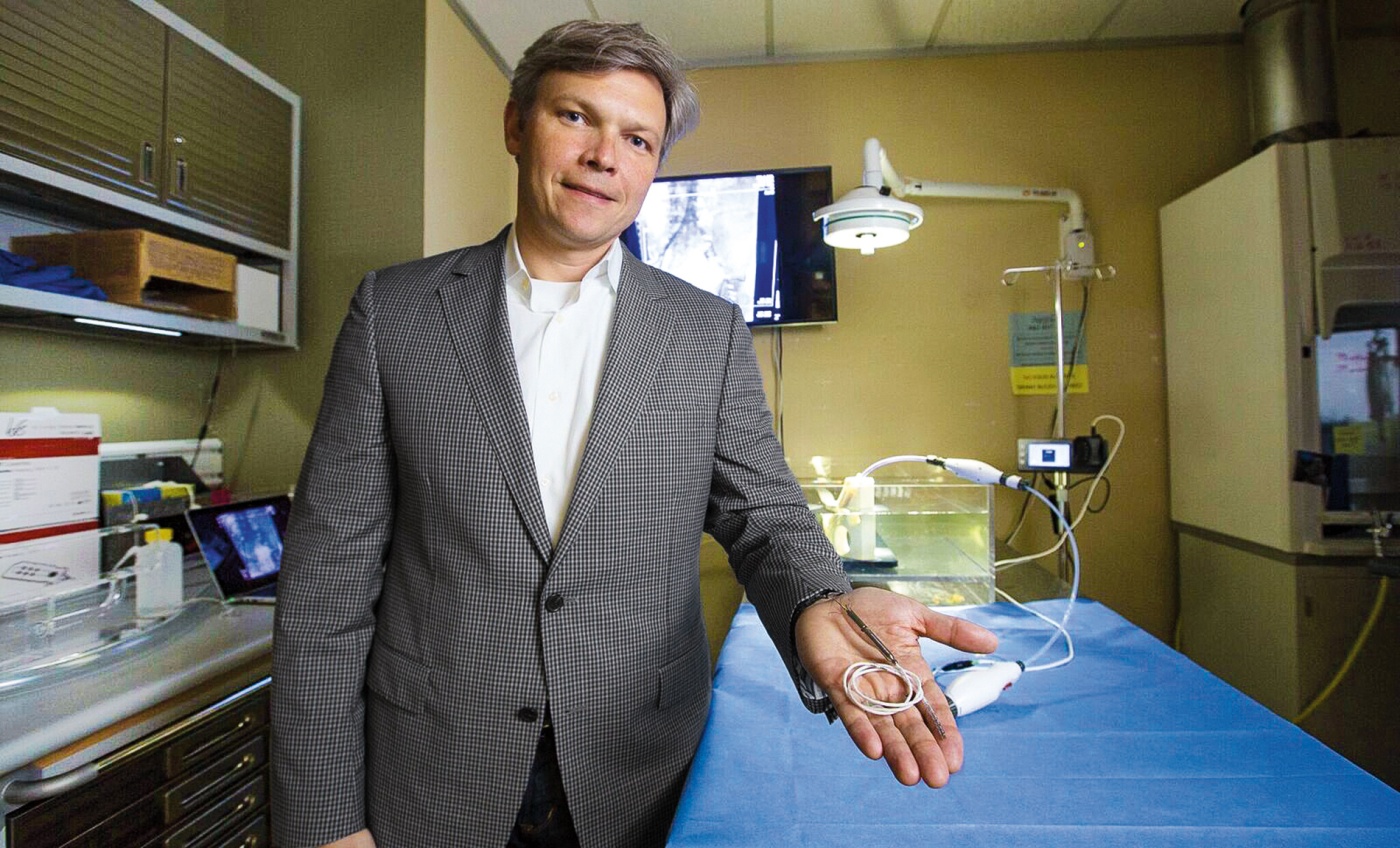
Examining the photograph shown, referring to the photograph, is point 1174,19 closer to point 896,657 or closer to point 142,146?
point 896,657

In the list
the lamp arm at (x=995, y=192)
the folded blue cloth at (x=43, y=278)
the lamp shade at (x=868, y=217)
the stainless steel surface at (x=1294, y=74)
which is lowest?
the folded blue cloth at (x=43, y=278)

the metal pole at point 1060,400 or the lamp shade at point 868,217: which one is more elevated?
the lamp shade at point 868,217

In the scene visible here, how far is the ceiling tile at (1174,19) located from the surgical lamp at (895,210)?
0.61m

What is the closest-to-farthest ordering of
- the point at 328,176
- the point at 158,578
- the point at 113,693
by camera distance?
the point at 113,693, the point at 158,578, the point at 328,176

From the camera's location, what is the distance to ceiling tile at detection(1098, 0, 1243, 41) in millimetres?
2291

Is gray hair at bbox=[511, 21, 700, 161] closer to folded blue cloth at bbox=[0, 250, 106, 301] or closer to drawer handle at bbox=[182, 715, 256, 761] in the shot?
folded blue cloth at bbox=[0, 250, 106, 301]

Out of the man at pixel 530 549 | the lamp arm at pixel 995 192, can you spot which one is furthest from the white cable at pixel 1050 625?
the lamp arm at pixel 995 192

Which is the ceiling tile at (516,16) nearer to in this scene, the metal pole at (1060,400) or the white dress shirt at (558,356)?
the white dress shirt at (558,356)

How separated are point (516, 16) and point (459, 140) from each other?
457 mm

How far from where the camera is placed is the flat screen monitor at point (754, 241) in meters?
2.50

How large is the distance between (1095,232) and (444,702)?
8.57 ft

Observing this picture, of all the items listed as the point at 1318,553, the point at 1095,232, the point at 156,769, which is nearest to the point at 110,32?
the point at 156,769

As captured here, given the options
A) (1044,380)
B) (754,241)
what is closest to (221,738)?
(754,241)

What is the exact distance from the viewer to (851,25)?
240cm
